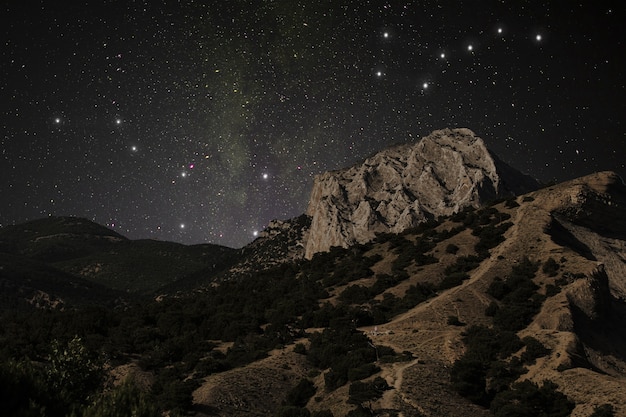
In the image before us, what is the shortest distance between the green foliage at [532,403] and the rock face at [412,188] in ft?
271

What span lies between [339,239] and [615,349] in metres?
82.9

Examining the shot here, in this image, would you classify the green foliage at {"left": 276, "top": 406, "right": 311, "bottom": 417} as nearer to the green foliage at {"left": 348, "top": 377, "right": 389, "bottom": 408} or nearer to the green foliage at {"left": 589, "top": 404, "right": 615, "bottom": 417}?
the green foliage at {"left": 348, "top": 377, "right": 389, "bottom": 408}

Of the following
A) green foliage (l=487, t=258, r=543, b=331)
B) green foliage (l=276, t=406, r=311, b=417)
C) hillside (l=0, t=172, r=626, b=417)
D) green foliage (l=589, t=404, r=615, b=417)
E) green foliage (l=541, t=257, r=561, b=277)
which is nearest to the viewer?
green foliage (l=589, t=404, r=615, b=417)

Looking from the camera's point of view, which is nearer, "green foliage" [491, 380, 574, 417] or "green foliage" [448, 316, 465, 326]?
"green foliage" [491, 380, 574, 417]

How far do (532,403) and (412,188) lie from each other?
4016 inches

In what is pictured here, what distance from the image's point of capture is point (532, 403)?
103 feet

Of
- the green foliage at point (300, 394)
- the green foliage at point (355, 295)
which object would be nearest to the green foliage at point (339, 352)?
the green foliage at point (300, 394)

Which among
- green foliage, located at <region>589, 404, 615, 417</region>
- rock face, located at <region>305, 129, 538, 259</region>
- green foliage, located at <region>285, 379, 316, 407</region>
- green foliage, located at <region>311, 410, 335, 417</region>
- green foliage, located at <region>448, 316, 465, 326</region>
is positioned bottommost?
green foliage, located at <region>589, 404, 615, 417</region>

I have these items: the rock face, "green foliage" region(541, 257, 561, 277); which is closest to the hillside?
"green foliage" region(541, 257, 561, 277)

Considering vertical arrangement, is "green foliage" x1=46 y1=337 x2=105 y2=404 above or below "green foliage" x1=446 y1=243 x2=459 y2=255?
below

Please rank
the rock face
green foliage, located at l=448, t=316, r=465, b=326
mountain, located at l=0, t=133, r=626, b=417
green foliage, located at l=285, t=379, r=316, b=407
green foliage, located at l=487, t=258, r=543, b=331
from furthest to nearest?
1. the rock face
2. green foliage, located at l=448, t=316, r=465, b=326
3. green foliage, located at l=487, t=258, r=543, b=331
4. green foliage, located at l=285, t=379, r=316, b=407
5. mountain, located at l=0, t=133, r=626, b=417

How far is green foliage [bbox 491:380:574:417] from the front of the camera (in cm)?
3084

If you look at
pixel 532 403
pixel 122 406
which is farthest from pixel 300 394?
pixel 122 406

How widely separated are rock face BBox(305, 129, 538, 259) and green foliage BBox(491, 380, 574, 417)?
82.7m
